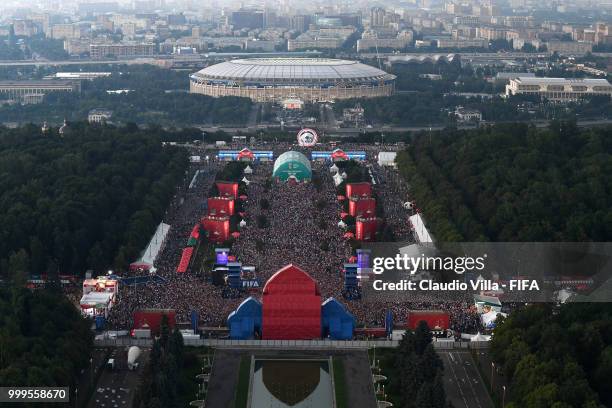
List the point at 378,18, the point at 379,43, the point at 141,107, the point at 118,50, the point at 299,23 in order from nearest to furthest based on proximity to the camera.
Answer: the point at 141,107 → the point at 118,50 → the point at 379,43 → the point at 378,18 → the point at 299,23

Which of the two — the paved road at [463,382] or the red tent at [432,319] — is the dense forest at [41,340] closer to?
the red tent at [432,319]

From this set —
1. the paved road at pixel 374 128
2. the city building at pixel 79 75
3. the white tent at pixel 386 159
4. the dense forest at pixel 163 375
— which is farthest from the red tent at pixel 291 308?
the city building at pixel 79 75

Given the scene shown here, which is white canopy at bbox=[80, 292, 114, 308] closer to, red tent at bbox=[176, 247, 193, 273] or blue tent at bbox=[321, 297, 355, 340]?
red tent at bbox=[176, 247, 193, 273]

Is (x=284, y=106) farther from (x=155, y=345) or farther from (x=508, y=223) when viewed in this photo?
(x=155, y=345)

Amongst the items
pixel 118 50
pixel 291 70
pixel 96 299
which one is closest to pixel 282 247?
pixel 96 299

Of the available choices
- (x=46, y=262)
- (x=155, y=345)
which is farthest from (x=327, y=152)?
(x=155, y=345)

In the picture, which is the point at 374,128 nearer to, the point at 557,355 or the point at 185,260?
the point at 185,260
